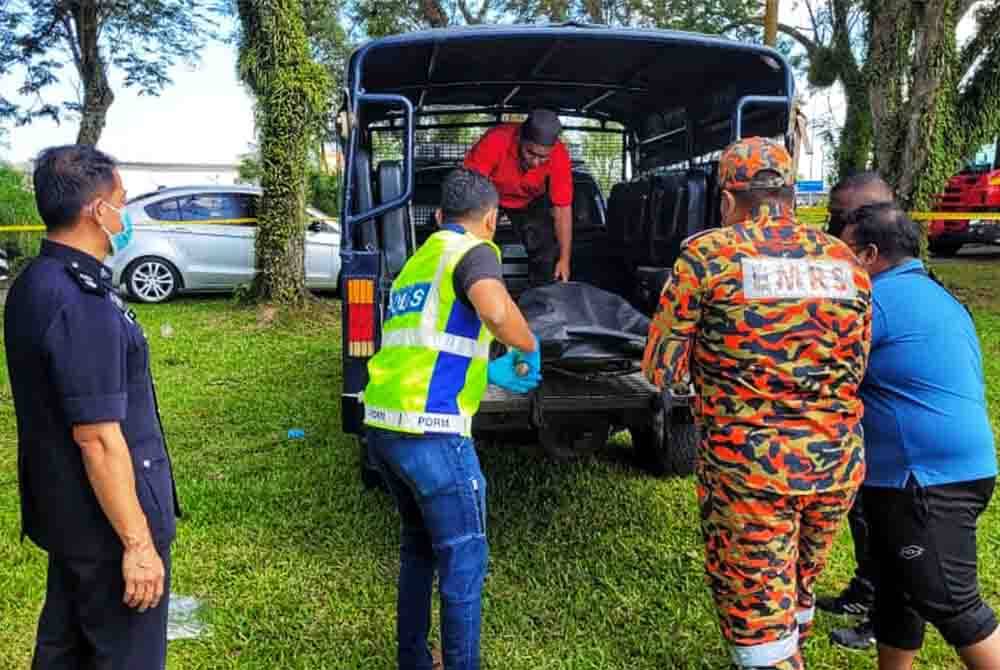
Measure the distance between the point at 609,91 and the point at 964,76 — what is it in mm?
7200

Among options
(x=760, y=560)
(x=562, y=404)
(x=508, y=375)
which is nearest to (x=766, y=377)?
(x=760, y=560)

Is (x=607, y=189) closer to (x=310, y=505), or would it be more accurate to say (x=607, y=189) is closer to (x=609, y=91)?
(x=609, y=91)

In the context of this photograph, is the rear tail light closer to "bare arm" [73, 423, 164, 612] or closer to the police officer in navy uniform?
the police officer in navy uniform

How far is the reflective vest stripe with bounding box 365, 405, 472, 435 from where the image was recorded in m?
2.43

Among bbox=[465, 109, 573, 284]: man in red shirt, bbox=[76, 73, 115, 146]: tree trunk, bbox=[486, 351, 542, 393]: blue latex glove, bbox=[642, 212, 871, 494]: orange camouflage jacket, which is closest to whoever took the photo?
bbox=[642, 212, 871, 494]: orange camouflage jacket

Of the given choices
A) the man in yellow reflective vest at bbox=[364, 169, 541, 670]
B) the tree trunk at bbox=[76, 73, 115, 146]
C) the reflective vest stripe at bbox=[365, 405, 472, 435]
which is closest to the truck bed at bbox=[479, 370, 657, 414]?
the man in yellow reflective vest at bbox=[364, 169, 541, 670]

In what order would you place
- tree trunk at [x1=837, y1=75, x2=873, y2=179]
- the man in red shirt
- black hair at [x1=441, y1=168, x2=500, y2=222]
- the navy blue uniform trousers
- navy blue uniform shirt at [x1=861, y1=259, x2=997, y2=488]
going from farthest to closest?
tree trunk at [x1=837, y1=75, x2=873, y2=179], the man in red shirt, black hair at [x1=441, y1=168, x2=500, y2=222], navy blue uniform shirt at [x1=861, y1=259, x2=997, y2=488], the navy blue uniform trousers

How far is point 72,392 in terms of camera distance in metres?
1.79

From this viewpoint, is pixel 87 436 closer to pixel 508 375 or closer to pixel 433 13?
pixel 508 375

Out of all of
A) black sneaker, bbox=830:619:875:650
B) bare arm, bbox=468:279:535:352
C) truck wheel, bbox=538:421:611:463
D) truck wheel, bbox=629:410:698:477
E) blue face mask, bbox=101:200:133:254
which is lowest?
black sneaker, bbox=830:619:875:650

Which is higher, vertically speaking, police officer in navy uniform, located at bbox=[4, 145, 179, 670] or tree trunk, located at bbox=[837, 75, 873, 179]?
tree trunk, located at bbox=[837, 75, 873, 179]

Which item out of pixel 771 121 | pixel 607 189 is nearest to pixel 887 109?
pixel 607 189

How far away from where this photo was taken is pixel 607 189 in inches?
243

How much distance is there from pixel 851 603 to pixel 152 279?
9.74 meters
